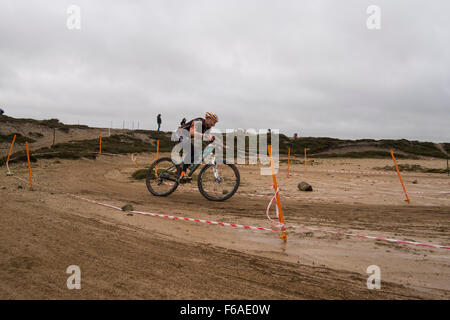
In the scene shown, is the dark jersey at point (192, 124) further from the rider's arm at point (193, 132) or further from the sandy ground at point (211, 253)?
the sandy ground at point (211, 253)

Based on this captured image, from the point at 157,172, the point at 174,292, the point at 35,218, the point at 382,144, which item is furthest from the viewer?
the point at 382,144

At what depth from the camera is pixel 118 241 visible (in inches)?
169

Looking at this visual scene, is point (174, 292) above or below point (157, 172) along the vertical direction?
below

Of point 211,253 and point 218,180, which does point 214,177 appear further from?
point 211,253

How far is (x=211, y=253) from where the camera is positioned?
12.9 feet

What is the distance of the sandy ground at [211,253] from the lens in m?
2.91

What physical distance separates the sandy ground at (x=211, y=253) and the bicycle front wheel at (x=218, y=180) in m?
0.74

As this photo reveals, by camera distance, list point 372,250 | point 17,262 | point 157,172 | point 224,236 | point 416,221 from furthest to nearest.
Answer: point 157,172
point 416,221
point 224,236
point 372,250
point 17,262

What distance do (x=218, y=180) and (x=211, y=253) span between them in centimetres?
400

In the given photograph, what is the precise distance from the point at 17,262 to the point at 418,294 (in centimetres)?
466

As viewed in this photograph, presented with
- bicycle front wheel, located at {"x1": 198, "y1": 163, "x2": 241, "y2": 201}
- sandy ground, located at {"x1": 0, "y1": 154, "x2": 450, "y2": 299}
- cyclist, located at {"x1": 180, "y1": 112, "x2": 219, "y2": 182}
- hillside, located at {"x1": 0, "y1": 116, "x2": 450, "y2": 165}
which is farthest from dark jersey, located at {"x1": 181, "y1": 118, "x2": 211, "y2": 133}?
hillside, located at {"x1": 0, "y1": 116, "x2": 450, "y2": 165}

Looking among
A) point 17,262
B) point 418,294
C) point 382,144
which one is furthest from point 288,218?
point 382,144

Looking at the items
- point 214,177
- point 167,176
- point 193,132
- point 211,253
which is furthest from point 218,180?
point 211,253
